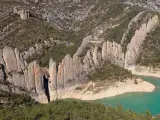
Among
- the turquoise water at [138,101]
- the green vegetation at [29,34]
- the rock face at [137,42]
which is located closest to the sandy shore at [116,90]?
the turquoise water at [138,101]

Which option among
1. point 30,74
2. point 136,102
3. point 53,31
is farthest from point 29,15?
point 136,102

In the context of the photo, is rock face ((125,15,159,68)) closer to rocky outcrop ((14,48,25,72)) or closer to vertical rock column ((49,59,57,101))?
vertical rock column ((49,59,57,101))

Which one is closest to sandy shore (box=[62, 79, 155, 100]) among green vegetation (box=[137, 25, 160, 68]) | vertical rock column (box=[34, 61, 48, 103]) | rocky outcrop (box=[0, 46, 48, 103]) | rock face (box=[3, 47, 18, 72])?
vertical rock column (box=[34, 61, 48, 103])

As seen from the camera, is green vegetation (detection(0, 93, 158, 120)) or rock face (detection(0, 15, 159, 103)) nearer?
green vegetation (detection(0, 93, 158, 120))

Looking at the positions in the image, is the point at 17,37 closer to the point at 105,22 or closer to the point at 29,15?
the point at 29,15

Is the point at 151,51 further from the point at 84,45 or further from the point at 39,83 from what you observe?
the point at 39,83

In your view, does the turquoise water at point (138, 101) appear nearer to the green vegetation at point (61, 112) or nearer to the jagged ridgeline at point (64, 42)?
the jagged ridgeline at point (64, 42)
